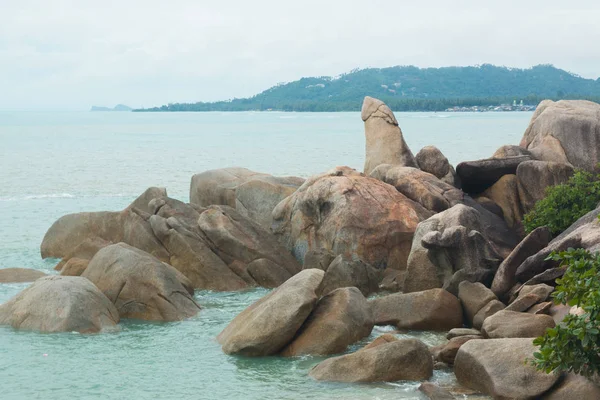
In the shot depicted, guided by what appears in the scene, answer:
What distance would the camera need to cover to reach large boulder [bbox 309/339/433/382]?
51.9ft

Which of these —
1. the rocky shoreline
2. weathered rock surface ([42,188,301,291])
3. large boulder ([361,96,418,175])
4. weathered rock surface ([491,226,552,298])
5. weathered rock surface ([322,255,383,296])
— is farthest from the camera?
large boulder ([361,96,418,175])

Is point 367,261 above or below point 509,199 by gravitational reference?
below

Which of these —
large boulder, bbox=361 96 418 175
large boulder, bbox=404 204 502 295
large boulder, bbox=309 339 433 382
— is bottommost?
large boulder, bbox=309 339 433 382

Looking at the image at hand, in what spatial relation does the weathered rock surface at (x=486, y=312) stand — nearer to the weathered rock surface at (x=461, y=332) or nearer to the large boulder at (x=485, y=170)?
the weathered rock surface at (x=461, y=332)

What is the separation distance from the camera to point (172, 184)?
6284cm

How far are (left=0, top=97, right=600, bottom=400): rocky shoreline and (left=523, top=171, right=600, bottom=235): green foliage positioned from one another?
1216 mm

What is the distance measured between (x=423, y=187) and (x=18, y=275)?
1294cm

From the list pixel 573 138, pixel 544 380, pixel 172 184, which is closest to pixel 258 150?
pixel 172 184

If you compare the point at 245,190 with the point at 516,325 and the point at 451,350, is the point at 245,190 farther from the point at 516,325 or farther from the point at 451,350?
the point at 516,325

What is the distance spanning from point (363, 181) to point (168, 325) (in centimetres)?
886

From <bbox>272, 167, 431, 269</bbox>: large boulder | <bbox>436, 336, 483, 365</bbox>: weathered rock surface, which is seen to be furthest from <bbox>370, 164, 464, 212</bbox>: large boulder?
<bbox>436, 336, 483, 365</bbox>: weathered rock surface

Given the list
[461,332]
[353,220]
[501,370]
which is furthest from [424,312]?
[353,220]

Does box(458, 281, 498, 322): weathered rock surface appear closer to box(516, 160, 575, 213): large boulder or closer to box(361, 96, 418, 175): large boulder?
box(516, 160, 575, 213): large boulder

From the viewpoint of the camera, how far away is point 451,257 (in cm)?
2125
